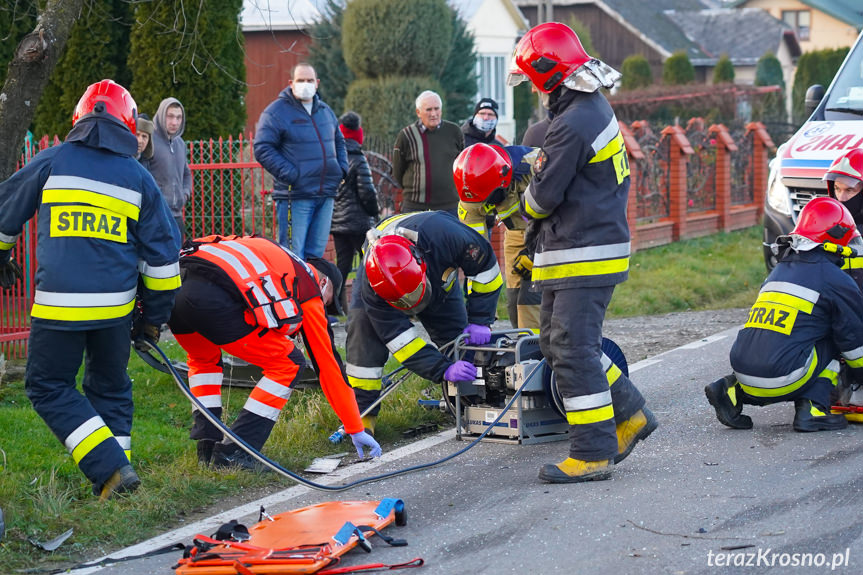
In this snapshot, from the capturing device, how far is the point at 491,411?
6.68m

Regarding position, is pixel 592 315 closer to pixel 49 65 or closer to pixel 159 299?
pixel 159 299

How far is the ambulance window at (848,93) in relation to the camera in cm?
1106

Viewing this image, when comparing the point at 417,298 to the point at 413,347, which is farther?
the point at 413,347

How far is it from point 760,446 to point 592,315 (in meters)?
1.41

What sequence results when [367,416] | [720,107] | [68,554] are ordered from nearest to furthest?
Answer: [68,554] → [367,416] → [720,107]

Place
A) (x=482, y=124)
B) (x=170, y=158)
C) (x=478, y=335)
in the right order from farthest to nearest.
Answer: (x=482, y=124) < (x=170, y=158) < (x=478, y=335)

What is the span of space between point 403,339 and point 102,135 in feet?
6.47

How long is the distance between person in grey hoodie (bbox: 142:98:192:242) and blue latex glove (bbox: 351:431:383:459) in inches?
142

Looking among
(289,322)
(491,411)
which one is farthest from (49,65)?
(491,411)

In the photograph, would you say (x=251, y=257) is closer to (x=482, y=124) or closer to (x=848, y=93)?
(x=482, y=124)

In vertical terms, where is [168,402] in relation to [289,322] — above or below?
below

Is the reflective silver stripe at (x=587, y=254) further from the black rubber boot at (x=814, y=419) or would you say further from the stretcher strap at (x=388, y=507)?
the black rubber boot at (x=814, y=419)

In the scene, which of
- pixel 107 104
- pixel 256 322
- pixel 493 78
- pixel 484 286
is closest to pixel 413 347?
pixel 484 286

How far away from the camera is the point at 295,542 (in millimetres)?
4762
